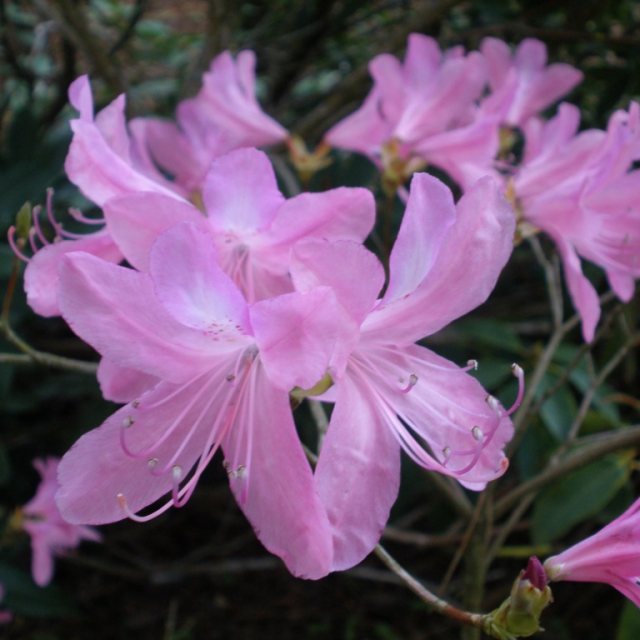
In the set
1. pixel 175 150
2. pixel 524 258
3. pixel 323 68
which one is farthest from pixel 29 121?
pixel 524 258

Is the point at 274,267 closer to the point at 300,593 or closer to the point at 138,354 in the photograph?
the point at 138,354

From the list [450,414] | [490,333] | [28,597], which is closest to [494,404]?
[450,414]

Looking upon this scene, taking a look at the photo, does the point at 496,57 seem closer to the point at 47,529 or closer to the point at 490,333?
the point at 490,333

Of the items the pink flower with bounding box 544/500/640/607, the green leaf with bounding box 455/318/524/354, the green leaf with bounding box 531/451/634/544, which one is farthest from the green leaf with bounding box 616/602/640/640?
the pink flower with bounding box 544/500/640/607

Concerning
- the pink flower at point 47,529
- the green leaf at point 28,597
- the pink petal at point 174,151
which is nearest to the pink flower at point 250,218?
the pink petal at point 174,151

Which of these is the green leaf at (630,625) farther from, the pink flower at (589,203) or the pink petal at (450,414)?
the pink petal at (450,414)
